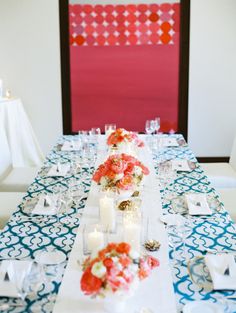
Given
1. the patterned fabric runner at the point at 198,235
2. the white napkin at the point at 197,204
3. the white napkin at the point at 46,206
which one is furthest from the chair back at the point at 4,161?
the white napkin at the point at 197,204

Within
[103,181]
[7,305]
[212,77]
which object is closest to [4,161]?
[103,181]

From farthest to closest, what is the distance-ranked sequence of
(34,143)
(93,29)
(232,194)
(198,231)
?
(93,29)
(34,143)
(232,194)
(198,231)

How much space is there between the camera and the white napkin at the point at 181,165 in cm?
252

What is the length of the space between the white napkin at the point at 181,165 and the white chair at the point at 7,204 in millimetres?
958

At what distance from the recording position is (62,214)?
185cm

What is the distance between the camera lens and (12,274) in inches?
51.2

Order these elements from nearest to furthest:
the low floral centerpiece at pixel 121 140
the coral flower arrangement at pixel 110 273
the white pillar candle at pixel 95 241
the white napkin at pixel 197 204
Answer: the coral flower arrangement at pixel 110 273 → the white pillar candle at pixel 95 241 → the white napkin at pixel 197 204 → the low floral centerpiece at pixel 121 140

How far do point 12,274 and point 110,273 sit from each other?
42 centimetres

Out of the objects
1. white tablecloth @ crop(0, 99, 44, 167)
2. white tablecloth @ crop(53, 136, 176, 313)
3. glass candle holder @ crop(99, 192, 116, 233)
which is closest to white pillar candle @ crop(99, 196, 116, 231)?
glass candle holder @ crop(99, 192, 116, 233)

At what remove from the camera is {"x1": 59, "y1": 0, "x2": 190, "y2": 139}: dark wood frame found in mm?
4727

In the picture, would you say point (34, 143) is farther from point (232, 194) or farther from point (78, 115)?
point (232, 194)

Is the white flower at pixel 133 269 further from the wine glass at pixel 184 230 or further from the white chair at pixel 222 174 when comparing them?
the white chair at pixel 222 174

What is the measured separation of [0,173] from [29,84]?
1.99 meters

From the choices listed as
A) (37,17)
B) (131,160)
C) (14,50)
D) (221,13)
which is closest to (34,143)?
(14,50)
